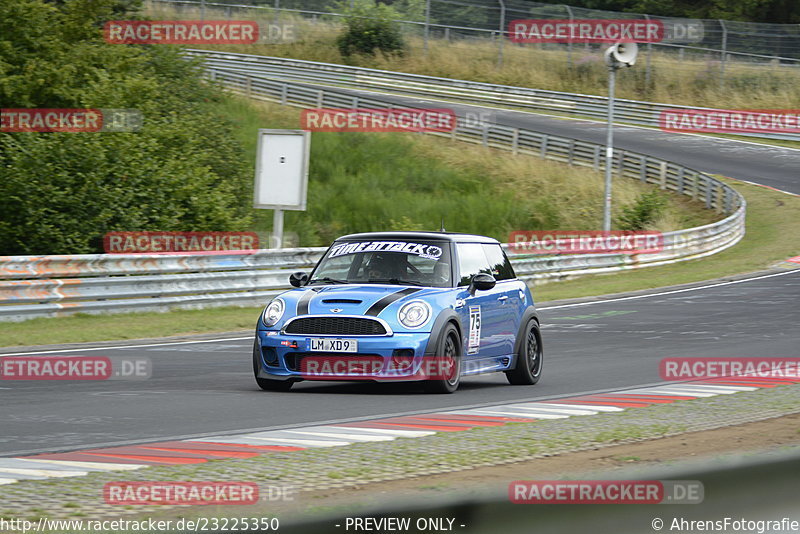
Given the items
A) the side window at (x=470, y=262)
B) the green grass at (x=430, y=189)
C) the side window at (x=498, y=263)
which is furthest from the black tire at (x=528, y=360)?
the green grass at (x=430, y=189)

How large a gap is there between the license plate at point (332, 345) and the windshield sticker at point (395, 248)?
1.46 m

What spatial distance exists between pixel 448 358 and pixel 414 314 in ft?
1.88

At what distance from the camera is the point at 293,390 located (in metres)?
11.5

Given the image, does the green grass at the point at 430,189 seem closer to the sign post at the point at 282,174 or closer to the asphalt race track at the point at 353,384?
the sign post at the point at 282,174

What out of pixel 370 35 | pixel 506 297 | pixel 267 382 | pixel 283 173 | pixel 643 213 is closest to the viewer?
pixel 267 382

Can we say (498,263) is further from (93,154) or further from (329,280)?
(93,154)

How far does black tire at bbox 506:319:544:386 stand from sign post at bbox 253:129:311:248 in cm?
1086

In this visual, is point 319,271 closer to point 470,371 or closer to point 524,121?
point 470,371

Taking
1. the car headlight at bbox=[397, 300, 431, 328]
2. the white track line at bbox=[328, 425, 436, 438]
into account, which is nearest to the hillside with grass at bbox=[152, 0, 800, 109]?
the car headlight at bbox=[397, 300, 431, 328]

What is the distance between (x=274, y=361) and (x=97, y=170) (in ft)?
46.5

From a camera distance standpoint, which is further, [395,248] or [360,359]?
[395,248]

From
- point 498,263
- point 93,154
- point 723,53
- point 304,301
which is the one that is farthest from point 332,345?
point 723,53

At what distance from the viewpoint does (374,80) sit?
6128cm

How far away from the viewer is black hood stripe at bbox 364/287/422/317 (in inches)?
425
